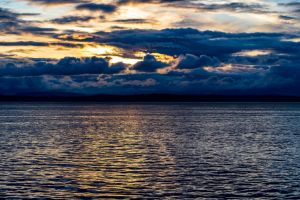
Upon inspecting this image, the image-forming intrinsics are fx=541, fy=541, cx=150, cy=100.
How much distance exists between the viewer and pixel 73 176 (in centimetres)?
4750

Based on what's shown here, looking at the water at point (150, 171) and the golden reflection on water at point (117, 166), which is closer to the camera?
the water at point (150, 171)

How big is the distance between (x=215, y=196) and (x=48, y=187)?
13.0 m

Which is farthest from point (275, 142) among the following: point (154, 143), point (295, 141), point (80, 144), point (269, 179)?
point (269, 179)

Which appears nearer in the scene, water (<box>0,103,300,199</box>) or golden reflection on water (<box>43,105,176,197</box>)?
water (<box>0,103,300,199</box>)

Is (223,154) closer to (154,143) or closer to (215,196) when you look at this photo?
(154,143)

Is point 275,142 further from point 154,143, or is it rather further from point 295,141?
point 154,143

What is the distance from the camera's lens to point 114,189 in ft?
135

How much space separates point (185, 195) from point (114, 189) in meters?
5.65

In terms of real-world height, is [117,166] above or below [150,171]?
above

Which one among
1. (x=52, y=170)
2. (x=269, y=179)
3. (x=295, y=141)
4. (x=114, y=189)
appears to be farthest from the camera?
(x=295, y=141)

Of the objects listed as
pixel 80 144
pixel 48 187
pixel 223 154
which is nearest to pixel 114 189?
pixel 48 187

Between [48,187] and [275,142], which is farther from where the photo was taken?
[275,142]

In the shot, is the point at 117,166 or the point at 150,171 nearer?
the point at 150,171

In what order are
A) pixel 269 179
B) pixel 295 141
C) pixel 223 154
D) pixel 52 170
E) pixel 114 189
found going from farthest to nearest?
pixel 295 141
pixel 223 154
pixel 52 170
pixel 269 179
pixel 114 189
